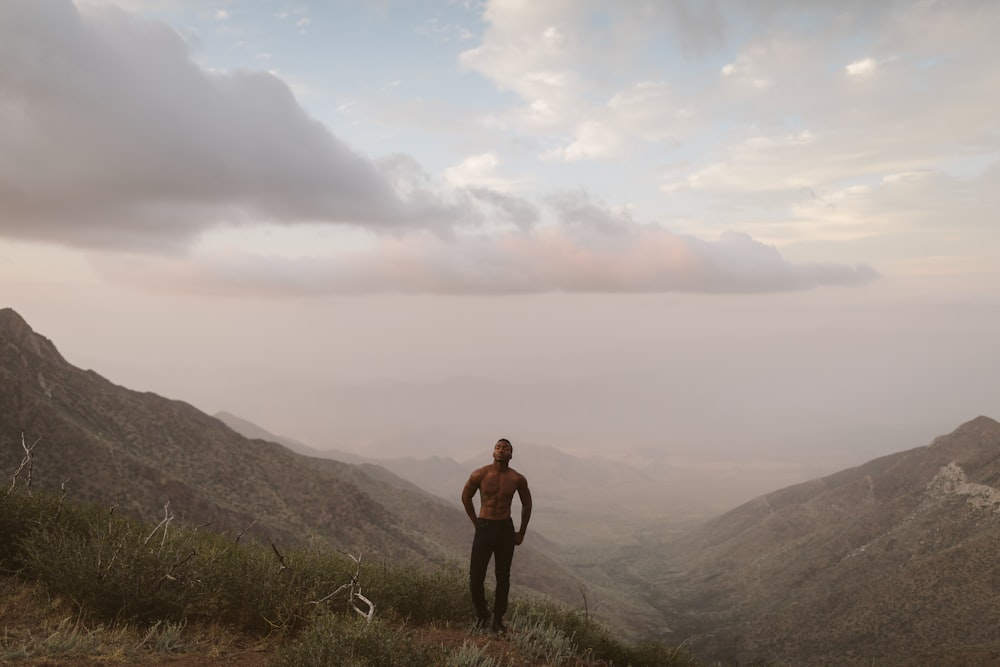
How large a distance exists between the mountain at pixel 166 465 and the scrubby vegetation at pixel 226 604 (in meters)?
22.0

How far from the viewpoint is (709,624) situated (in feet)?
203

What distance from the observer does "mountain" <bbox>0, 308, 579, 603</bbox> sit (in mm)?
35219

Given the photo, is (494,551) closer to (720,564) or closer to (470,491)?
(470,491)

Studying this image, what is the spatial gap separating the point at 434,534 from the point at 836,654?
4077 centimetres

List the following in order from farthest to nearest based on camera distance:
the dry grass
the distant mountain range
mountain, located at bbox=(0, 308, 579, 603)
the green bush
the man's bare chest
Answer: the distant mountain range → mountain, located at bbox=(0, 308, 579, 603) → the man's bare chest → the dry grass → the green bush

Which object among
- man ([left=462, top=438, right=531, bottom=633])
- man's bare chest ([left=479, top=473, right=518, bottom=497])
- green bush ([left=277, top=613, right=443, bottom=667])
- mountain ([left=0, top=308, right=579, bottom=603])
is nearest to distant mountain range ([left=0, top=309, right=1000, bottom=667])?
mountain ([left=0, top=308, right=579, bottom=603])

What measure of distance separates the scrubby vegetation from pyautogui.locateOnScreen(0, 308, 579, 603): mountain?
2199 centimetres

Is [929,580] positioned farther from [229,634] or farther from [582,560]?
[582,560]

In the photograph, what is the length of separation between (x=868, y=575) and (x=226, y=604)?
62223 mm

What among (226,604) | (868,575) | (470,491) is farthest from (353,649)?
(868,575)

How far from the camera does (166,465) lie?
144ft

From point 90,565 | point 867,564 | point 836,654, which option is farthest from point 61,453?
point 867,564

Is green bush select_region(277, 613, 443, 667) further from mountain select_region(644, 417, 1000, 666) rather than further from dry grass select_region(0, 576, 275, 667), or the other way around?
mountain select_region(644, 417, 1000, 666)

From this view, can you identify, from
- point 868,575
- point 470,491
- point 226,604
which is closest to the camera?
point 226,604
